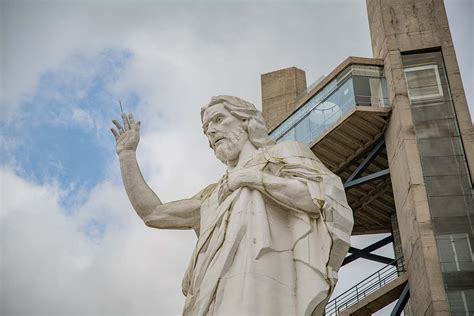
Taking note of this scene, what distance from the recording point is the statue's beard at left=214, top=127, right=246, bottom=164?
1005cm

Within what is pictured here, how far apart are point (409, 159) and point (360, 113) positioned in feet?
12.8

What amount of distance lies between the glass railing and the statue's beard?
28392 millimetres

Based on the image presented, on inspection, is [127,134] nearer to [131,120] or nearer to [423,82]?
[131,120]

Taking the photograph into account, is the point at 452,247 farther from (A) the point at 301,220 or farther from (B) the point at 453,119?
(A) the point at 301,220

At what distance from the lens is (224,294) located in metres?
8.38

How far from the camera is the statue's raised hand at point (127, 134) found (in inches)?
416

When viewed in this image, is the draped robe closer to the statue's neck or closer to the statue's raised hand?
the statue's neck

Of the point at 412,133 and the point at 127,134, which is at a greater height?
the point at 412,133

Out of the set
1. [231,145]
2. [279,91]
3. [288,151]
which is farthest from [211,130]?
[279,91]

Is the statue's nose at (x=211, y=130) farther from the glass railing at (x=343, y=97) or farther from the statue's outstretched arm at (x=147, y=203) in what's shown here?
the glass railing at (x=343, y=97)

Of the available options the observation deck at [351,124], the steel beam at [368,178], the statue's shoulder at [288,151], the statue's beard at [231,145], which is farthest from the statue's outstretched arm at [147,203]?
the steel beam at [368,178]

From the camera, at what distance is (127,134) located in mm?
10672

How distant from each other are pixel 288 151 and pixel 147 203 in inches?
76.7

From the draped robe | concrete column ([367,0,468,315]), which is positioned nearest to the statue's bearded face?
the draped robe
